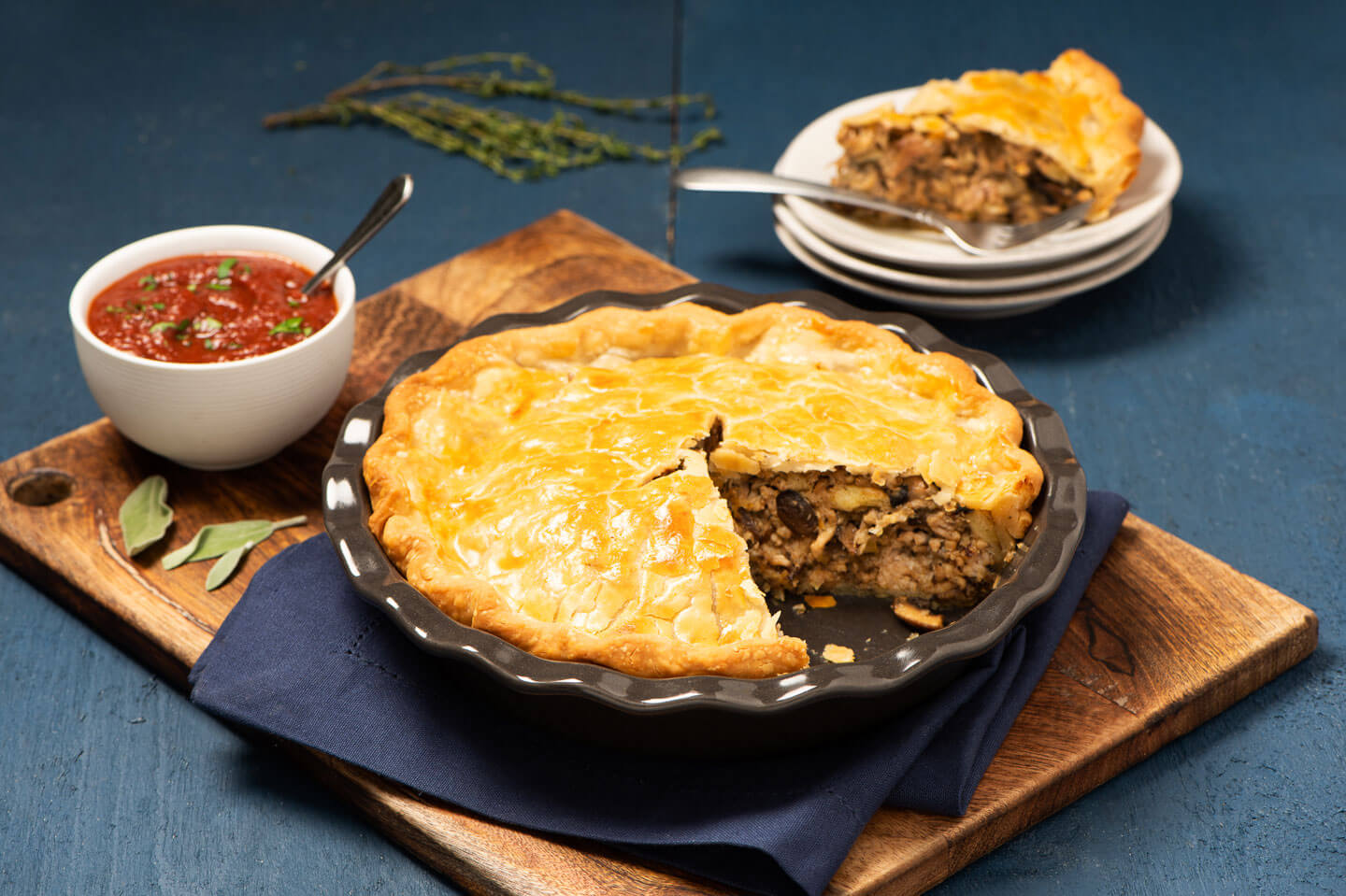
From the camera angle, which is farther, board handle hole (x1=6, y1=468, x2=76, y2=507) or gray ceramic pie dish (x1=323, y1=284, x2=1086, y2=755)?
board handle hole (x1=6, y1=468, x2=76, y2=507)

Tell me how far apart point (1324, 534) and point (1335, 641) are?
1.81 ft

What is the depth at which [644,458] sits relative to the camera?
3.95 m

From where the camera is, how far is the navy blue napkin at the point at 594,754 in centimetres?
332

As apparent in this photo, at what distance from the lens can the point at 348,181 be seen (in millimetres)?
6762

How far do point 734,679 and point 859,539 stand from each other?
40.3 inches

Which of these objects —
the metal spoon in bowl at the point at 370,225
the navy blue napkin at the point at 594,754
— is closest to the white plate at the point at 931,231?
the metal spoon in bowl at the point at 370,225

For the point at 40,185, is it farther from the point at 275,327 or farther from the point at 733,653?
the point at 733,653

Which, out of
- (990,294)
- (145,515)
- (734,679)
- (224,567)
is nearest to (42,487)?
(145,515)

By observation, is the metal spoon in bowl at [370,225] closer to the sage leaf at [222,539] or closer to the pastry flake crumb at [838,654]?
the sage leaf at [222,539]

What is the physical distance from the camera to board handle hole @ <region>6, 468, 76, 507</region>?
446 cm

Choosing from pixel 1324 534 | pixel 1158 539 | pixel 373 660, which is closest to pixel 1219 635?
pixel 1158 539

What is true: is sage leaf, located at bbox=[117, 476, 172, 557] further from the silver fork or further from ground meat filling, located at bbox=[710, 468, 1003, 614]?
the silver fork

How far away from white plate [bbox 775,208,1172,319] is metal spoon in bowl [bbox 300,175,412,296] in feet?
5.86

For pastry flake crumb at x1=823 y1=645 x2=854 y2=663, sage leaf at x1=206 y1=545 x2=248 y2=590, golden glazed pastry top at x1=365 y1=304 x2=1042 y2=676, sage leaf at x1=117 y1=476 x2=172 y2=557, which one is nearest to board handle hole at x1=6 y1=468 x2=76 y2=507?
sage leaf at x1=117 y1=476 x2=172 y2=557
